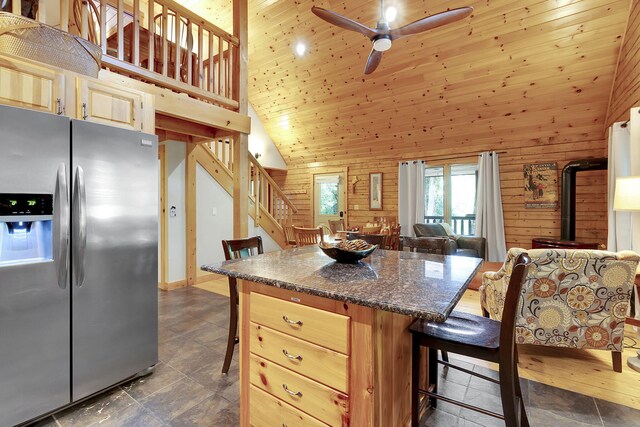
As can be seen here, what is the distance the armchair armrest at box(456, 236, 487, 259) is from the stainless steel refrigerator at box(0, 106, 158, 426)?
4.98m

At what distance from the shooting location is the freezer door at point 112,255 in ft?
6.18

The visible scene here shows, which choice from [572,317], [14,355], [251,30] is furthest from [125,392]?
[251,30]

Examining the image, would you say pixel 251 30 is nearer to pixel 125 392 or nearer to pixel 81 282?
pixel 81 282

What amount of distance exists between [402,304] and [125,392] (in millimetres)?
2139

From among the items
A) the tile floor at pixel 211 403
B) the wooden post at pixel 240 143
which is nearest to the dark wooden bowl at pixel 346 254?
the tile floor at pixel 211 403

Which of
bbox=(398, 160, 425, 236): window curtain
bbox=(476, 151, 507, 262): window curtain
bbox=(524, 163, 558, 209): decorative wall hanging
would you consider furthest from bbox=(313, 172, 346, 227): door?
bbox=(524, 163, 558, 209): decorative wall hanging

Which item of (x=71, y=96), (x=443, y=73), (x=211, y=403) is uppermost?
(x=443, y=73)

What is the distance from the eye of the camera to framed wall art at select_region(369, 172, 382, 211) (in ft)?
22.8

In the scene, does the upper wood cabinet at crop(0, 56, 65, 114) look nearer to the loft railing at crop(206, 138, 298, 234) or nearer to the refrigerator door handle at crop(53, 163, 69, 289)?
the refrigerator door handle at crop(53, 163, 69, 289)

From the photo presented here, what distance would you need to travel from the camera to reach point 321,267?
168 centimetres

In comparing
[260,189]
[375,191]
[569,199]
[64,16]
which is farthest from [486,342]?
[375,191]

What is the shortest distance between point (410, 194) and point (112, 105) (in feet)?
17.7

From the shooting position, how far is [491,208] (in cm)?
556

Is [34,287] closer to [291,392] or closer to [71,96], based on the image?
[71,96]
